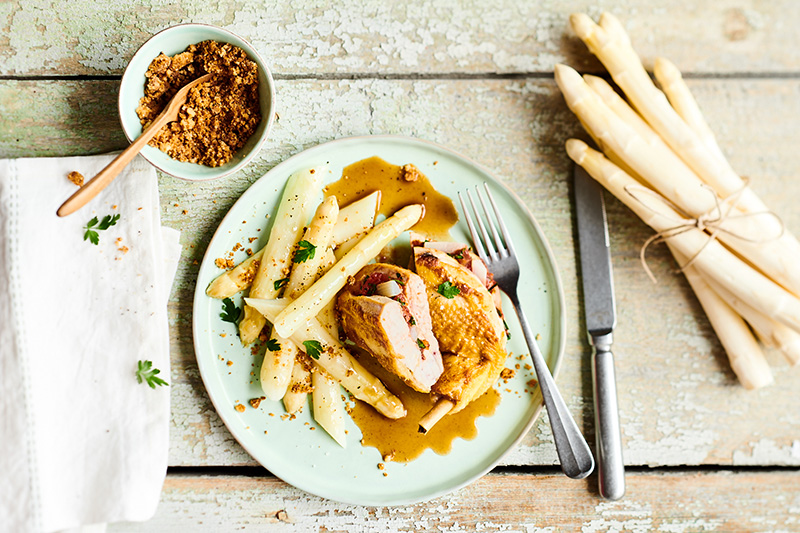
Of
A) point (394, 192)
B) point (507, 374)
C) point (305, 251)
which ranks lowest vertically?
point (507, 374)

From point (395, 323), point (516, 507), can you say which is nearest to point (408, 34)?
point (395, 323)

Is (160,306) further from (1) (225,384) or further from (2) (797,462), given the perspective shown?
(2) (797,462)

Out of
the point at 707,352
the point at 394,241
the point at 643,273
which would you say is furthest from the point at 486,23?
the point at 707,352

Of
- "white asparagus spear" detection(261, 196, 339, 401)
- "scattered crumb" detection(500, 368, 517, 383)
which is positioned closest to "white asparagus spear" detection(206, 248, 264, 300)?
"white asparagus spear" detection(261, 196, 339, 401)

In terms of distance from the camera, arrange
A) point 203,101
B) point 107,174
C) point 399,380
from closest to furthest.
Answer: point 107,174 → point 203,101 → point 399,380

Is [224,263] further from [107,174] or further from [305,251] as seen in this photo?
[107,174]

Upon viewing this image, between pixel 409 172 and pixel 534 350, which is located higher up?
pixel 409 172

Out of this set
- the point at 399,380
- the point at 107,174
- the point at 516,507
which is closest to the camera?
the point at 107,174

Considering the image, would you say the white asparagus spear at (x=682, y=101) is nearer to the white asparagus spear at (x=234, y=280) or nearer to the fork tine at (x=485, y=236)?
the fork tine at (x=485, y=236)
